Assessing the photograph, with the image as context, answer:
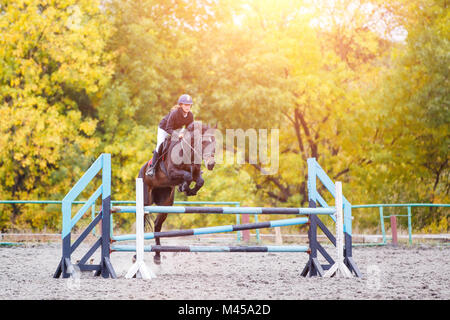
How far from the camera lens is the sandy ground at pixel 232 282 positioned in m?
5.37

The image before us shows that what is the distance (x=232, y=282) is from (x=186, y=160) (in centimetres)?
235

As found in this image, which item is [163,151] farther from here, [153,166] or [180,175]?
[180,175]

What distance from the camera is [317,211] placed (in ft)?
23.1

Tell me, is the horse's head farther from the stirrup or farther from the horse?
the stirrup

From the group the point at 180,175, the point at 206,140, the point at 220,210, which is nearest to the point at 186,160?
the point at 180,175

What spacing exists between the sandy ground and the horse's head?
5.01 ft

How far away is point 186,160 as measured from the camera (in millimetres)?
8273

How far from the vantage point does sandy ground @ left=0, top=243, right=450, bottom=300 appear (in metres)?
5.37

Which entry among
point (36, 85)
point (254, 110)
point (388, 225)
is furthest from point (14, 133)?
point (388, 225)

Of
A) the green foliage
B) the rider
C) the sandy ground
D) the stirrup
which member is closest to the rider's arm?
the rider

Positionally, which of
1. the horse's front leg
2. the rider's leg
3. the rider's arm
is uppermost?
A: the rider's arm

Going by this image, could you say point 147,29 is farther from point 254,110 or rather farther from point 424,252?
point 424,252
